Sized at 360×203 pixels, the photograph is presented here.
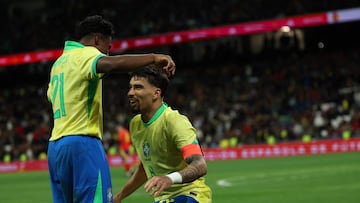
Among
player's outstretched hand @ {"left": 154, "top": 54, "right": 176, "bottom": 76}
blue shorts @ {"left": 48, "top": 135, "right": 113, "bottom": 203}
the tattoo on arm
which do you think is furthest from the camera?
blue shorts @ {"left": 48, "top": 135, "right": 113, "bottom": 203}

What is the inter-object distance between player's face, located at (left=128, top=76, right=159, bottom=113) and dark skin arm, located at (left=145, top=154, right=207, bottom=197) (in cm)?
83

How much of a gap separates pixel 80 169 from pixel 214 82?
1345 inches

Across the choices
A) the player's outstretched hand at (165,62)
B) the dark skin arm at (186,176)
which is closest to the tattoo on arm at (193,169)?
the dark skin arm at (186,176)

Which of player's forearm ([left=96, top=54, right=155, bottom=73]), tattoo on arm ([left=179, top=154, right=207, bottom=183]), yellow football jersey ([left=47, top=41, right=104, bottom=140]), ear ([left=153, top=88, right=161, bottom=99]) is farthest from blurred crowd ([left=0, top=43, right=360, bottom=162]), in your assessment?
player's forearm ([left=96, top=54, right=155, bottom=73])

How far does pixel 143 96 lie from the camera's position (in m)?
6.26

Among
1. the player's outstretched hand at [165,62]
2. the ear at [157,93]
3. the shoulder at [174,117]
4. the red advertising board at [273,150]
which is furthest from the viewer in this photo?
the red advertising board at [273,150]

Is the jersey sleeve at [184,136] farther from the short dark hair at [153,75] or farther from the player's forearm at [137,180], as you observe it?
the player's forearm at [137,180]

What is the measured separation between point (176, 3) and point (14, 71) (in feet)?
34.6

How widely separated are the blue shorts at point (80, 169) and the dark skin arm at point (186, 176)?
670 mm

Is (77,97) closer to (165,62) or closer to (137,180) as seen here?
(165,62)

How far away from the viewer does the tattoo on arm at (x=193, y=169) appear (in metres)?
5.33

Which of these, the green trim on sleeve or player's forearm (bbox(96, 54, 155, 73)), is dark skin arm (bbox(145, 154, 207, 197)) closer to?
player's forearm (bbox(96, 54, 155, 73))

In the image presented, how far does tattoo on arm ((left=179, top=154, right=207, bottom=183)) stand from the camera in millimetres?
5332

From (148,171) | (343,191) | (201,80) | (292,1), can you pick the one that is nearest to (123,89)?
(201,80)
